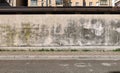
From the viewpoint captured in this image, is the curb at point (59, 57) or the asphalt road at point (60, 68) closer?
the asphalt road at point (60, 68)

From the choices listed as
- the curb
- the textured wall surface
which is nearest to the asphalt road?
the curb

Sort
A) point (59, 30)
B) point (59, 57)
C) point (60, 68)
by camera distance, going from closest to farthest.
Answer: point (60, 68), point (59, 57), point (59, 30)

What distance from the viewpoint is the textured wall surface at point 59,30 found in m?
18.4

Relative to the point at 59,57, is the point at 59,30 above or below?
above

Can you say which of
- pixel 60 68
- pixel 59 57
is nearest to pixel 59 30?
pixel 59 57

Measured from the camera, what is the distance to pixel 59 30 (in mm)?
18422

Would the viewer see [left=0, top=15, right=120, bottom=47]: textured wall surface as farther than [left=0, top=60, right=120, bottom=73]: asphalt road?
Yes

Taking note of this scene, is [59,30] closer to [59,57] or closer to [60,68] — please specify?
[59,57]

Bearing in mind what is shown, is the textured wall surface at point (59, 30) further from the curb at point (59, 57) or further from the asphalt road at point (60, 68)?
the asphalt road at point (60, 68)

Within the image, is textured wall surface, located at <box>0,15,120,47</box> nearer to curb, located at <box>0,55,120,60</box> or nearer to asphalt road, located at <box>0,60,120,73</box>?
curb, located at <box>0,55,120,60</box>

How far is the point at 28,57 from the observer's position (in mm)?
14680

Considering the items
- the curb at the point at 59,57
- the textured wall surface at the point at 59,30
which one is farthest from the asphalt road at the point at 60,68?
the textured wall surface at the point at 59,30

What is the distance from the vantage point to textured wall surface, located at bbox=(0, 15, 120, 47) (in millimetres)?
18391

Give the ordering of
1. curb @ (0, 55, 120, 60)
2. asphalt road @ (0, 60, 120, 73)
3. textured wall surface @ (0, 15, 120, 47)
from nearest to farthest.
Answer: asphalt road @ (0, 60, 120, 73) → curb @ (0, 55, 120, 60) → textured wall surface @ (0, 15, 120, 47)
